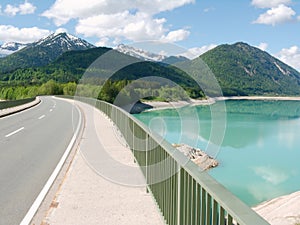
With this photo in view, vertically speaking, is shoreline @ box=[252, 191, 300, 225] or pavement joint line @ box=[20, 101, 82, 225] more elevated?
pavement joint line @ box=[20, 101, 82, 225]

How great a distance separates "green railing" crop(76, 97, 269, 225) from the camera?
7.60ft

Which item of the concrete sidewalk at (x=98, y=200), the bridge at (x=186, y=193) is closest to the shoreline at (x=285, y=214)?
the concrete sidewalk at (x=98, y=200)

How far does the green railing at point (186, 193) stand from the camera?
232cm

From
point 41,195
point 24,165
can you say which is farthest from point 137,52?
point 41,195

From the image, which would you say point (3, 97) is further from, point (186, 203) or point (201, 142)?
point (186, 203)

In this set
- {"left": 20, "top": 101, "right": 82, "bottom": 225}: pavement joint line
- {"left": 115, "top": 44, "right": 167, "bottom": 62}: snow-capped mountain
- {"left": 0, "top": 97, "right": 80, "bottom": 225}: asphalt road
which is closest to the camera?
{"left": 20, "top": 101, "right": 82, "bottom": 225}: pavement joint line

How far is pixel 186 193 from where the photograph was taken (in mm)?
3744

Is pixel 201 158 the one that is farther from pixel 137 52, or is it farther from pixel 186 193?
pixel 186 193

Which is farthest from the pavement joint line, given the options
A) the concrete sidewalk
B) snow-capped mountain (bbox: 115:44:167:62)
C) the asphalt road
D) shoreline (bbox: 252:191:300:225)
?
shoreline (bbox: 252:191:300:225)

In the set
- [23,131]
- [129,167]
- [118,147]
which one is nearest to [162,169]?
[129,167]

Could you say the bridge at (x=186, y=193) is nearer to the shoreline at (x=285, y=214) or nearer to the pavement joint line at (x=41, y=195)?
the pavement joint line at (x=41, y=195)

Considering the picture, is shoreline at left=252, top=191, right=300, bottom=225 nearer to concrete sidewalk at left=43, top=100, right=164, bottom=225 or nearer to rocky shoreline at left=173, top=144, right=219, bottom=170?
concrete sidewalk at left=43, top=100, right=164, bottom=225

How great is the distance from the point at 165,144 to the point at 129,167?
418 centimetres

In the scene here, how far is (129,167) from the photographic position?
30.0ft
